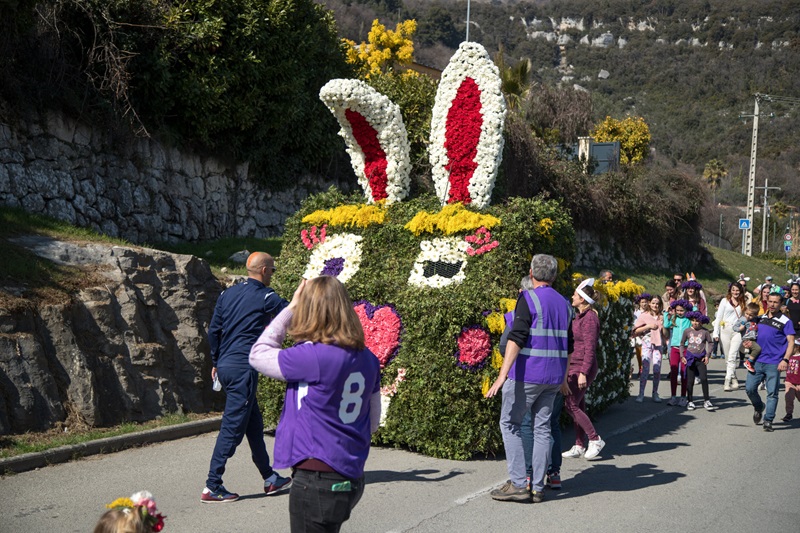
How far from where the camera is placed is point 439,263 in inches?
360

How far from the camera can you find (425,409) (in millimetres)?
8469

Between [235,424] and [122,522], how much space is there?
3.53 m

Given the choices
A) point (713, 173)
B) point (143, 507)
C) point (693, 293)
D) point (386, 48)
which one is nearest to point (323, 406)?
point (143, 507)

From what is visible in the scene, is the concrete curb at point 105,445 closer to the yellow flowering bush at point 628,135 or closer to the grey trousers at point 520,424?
the grey trousers at point 520,424

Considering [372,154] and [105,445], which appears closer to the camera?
[105,445]

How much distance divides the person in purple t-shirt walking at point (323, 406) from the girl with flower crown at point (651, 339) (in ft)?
31.2

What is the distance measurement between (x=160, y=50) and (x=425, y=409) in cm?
987

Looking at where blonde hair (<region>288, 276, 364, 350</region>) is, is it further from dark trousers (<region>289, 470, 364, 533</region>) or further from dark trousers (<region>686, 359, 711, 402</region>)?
dark trousers (<region>686, 359, 711, 402</region>)

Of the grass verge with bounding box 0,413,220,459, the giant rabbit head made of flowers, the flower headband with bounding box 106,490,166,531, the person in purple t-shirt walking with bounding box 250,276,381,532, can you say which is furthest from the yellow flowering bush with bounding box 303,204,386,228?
the flower headband with bounding box 106,490,166,531

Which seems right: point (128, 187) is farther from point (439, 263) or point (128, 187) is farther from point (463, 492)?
point (463, 492)

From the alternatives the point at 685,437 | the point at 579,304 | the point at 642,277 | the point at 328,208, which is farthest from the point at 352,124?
the point at 642,277

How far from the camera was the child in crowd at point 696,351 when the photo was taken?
485 inches

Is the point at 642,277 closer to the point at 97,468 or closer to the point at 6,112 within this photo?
the point at 6,112

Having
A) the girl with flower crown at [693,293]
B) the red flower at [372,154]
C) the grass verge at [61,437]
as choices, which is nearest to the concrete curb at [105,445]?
the grass verge at [61,437]
